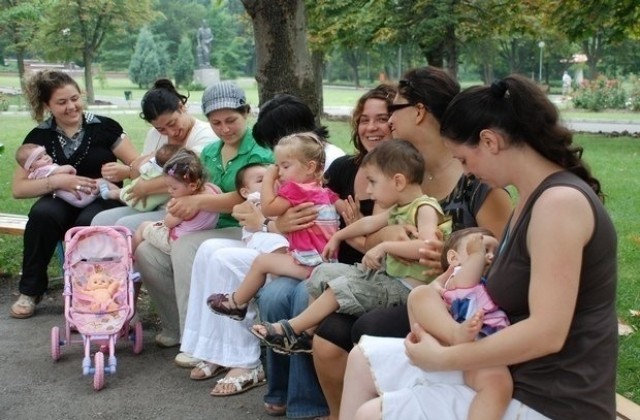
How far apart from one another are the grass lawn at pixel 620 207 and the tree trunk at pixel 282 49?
231 centimetres

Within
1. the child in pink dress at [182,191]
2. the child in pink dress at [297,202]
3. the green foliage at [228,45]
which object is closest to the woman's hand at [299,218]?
the child in pink dress at [297,202]

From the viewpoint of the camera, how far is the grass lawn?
4.34m

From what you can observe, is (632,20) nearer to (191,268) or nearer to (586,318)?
(191,268)

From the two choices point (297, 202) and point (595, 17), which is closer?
point (297, 202)

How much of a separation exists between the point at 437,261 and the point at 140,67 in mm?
58777

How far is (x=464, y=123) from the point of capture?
2395mm

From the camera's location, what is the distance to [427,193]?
3.50 metres

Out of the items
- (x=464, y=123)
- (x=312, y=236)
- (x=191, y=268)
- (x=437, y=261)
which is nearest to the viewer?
(x=464, y=123)

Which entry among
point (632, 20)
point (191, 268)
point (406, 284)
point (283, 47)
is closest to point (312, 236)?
point (406, 284)

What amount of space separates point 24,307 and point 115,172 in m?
1.10

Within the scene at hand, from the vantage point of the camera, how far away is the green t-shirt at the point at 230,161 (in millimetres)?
4656

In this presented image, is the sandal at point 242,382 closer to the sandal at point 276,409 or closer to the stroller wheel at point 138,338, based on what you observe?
the sandal at point 276,409

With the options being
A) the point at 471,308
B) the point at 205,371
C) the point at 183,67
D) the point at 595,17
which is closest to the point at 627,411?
the point at 471,308

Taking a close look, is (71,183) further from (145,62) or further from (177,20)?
(177,20)
